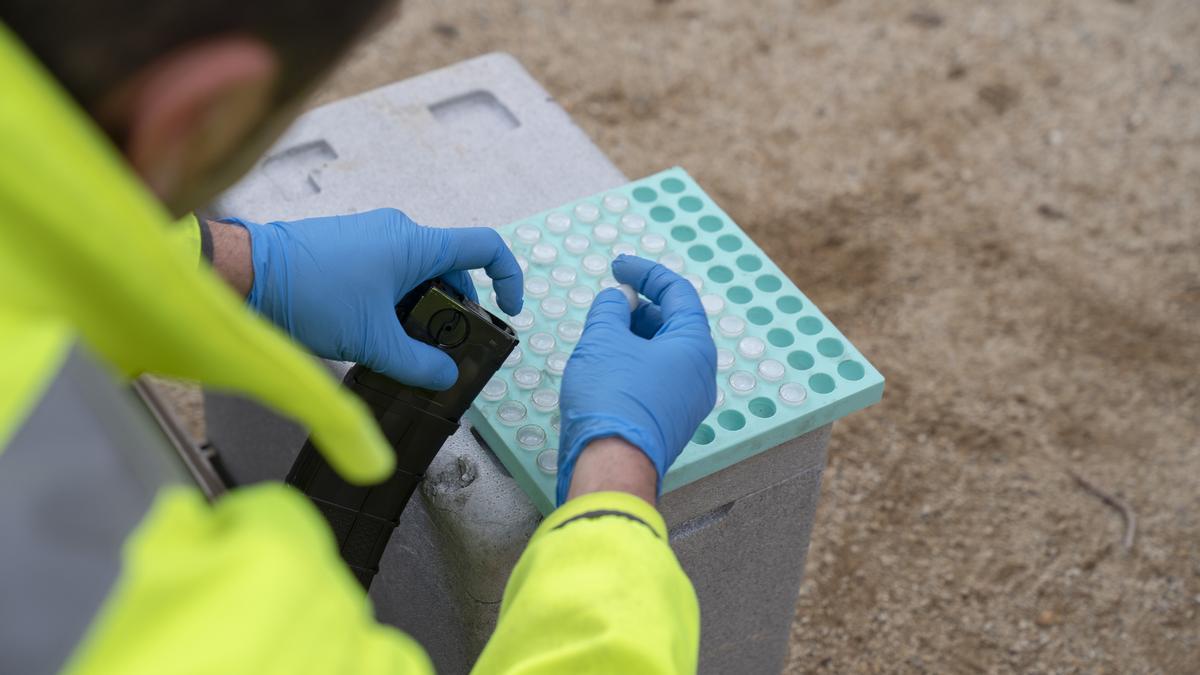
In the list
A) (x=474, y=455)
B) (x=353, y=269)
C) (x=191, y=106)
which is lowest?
(x=474, y=455)

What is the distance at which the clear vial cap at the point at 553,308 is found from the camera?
1.38 meters

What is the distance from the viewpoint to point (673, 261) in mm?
1444

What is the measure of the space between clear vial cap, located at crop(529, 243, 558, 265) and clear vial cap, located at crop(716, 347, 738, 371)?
25 centimetres

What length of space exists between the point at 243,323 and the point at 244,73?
15 cm

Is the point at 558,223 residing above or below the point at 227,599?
below

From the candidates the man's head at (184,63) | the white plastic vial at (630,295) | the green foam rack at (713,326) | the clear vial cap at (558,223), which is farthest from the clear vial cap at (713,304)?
the man's head at (184,63)

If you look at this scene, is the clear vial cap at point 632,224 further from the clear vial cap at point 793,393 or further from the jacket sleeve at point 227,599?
the jacket sleeve at point 227,599

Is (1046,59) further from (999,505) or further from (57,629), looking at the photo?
(57,629)

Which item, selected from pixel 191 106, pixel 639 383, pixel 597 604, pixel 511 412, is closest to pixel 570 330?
pixel 511 412

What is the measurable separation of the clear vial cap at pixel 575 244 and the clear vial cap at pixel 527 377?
0.68ft

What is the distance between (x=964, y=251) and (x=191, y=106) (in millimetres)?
2226

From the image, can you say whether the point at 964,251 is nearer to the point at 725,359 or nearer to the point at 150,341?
the point at 725,359

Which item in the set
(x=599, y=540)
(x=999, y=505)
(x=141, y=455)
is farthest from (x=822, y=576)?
(x=141, y=455)

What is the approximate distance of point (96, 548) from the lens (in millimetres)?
594
